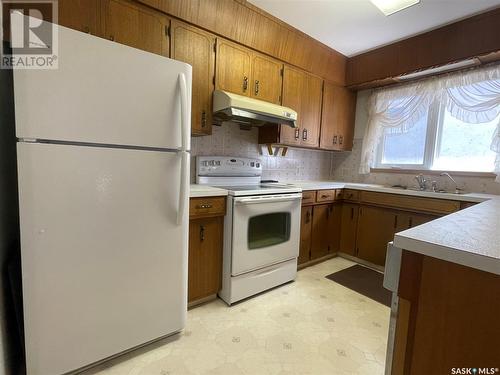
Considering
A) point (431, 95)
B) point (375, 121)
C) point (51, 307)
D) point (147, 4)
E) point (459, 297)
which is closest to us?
point (459, 297)

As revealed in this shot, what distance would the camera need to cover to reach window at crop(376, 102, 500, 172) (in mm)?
2350

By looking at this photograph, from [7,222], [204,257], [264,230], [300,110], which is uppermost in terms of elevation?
[300,110]

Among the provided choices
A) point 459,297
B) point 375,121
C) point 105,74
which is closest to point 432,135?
point 375,121

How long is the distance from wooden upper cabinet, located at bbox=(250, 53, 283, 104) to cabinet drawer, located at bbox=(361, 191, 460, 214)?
139 centimetres

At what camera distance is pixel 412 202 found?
91.2 inches

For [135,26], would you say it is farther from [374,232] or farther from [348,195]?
[374,232]

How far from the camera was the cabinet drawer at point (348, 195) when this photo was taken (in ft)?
9.00

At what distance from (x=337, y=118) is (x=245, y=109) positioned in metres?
1.58

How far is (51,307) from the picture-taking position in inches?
43.3

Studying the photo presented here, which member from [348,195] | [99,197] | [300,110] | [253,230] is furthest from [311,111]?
[99,197]

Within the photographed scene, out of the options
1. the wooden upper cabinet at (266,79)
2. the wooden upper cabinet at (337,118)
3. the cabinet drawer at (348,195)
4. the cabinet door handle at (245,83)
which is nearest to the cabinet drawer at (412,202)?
the cabinet drawer at (348,195)

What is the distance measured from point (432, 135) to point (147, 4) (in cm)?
291

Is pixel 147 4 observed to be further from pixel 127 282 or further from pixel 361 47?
pixel 361 47

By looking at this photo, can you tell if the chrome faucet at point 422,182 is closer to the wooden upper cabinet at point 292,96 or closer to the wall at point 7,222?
the wooden upper cabinet at point 292,96
